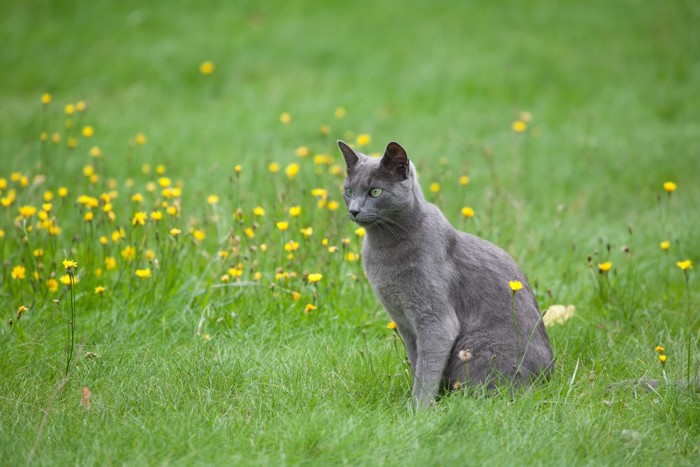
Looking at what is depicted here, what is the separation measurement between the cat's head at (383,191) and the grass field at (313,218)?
49cm

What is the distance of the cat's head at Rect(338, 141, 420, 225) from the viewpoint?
127 inches

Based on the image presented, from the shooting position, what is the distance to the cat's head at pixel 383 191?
3238 mm

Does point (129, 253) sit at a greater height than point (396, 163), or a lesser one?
lesser

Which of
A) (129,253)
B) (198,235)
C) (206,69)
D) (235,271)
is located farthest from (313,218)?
(206,69)

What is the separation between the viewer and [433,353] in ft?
10.5

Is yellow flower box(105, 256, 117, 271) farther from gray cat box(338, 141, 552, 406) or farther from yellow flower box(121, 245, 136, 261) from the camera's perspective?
gray cat box(338, 141, 552, 406)

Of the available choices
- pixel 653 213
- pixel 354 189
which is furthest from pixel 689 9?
pixel 354 189

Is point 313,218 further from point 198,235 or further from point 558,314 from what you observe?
point 558,314

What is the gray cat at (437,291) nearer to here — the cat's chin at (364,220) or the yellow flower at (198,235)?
the cat's chin at (364,220)

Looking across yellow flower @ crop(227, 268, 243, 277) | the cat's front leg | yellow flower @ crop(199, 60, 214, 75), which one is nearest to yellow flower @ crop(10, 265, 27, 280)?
yellow flower @ crop(227, 268, 243, 277)

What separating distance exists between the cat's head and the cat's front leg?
1.72ft

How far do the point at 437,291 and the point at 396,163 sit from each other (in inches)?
23.8

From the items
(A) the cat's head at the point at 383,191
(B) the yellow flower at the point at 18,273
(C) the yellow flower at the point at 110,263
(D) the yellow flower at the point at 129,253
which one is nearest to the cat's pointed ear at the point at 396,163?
(A) the cat's head at the point at 383,191

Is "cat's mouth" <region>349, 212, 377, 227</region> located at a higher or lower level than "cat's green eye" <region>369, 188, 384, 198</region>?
lower
